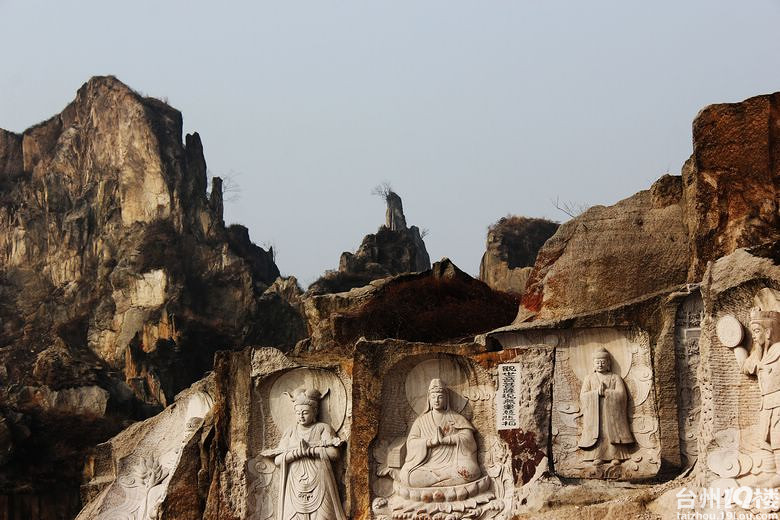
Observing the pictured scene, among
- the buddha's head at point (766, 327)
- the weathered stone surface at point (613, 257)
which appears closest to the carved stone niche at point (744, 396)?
the buddha's head at point (766, 327)

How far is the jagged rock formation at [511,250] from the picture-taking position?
99.7ft

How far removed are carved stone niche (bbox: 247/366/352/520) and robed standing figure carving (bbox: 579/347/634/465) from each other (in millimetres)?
3404

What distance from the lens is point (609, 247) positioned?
18.5 m

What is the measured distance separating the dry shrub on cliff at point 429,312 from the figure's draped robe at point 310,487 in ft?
11.3

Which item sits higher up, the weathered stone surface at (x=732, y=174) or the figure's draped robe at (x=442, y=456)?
the weathered stone surface at (x=732, y=174)

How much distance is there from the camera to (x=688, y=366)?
56.2ft

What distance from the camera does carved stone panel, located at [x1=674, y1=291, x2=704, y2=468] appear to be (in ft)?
55.6

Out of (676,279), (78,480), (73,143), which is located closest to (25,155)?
(73,143)

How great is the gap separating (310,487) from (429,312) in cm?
527

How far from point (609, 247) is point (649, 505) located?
4411mm

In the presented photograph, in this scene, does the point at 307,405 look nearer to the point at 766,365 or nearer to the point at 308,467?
the point at 308,467

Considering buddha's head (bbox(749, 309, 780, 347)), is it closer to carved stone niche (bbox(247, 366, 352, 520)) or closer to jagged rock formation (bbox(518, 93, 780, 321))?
jagged rock formation (bbox(518, 93, 780, 321))

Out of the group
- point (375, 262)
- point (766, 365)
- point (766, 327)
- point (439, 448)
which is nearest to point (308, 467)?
point (439, 448)

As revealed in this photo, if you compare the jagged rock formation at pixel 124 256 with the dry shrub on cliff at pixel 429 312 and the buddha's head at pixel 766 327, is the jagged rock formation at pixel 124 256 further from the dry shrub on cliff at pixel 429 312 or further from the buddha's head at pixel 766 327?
the buddha's head at pixel 766 327
